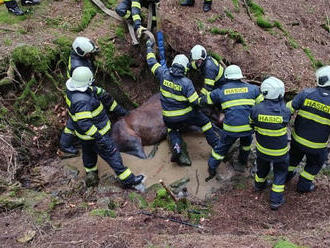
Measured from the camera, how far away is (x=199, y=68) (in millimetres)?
6465

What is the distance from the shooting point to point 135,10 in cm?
747

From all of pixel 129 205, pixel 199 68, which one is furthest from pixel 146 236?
pixel 199 68

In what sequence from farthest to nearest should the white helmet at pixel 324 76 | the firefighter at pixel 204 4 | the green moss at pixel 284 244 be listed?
the firefighter at pixel 204 4
the white helmet at pixel 324 76
the green moss at pixel 284 244

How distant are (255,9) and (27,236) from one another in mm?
7903

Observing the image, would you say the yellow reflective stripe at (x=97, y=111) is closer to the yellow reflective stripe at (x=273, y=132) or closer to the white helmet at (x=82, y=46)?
the white helmet at (x=82, y=46)

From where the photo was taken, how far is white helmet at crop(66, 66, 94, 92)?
5.40 meters

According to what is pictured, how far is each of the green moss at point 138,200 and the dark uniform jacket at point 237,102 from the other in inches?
75.8

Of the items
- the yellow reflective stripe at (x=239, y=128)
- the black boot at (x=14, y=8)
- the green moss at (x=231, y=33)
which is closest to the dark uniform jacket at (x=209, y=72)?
the yellow reflective stripe at (x=239, y=128)

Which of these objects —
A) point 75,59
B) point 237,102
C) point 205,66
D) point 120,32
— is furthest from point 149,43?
point 237,102

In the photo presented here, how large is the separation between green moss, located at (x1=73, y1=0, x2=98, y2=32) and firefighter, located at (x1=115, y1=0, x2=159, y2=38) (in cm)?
84

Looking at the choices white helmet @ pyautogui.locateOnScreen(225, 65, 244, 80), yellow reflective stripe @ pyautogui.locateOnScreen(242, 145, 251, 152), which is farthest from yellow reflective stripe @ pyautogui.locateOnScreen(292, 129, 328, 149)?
white helmet @ pyautogui.locateOnScreen(225, 65, 244, 80)

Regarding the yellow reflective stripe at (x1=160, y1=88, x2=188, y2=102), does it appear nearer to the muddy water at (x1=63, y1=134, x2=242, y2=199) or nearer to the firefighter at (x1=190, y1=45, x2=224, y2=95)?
the firefighter at (x1=190, y1=45, x2=224, y2=95)

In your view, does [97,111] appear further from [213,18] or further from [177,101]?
[213,18]

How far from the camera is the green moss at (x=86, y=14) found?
787cm
